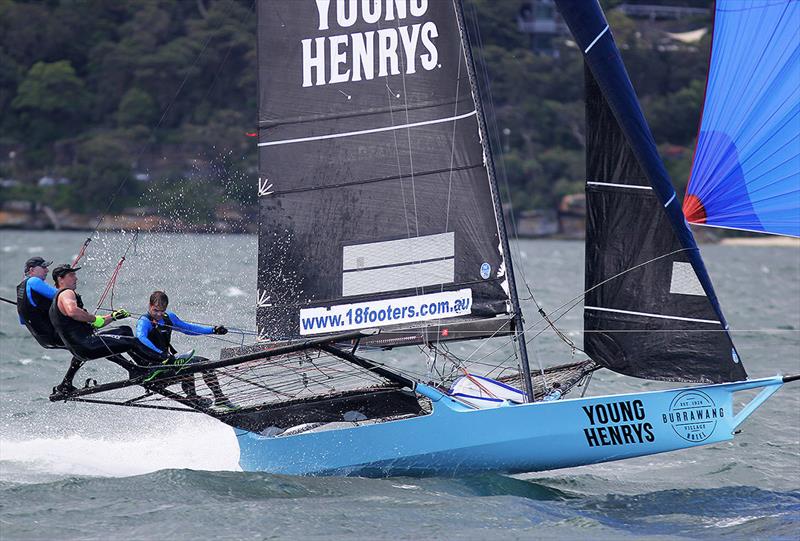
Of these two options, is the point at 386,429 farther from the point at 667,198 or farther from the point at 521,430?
the point at 667,198

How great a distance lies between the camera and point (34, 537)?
728cm

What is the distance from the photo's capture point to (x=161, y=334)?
8.84 meters

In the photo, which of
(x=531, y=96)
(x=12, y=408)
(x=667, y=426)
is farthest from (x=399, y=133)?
(x=531, y=96)

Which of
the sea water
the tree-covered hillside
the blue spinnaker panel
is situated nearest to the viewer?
the sea water

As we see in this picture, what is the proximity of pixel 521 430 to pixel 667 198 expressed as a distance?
73.2 inches

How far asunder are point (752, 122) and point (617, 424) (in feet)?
7.19

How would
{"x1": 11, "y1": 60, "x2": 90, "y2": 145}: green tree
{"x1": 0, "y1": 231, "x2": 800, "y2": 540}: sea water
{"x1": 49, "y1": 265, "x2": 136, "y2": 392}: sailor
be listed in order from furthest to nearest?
{"x1": 11, "y1": 60, "x2": 90, "y2": 145}: green tree, {"x1": 49, "y1": 265, "x2": 136, "y2": 392}: sailor, {"x1": 0, "y1": 231, "x2": 800, "y2": 540}: sea water

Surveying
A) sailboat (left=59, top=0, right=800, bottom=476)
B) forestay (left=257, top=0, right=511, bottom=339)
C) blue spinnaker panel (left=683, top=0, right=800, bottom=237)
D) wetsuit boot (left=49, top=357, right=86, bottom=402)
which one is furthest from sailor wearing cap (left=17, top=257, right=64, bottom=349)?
blue spinnaker panel (left=683, top=0, right=800, bottom=237)

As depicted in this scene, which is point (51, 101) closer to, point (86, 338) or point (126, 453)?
point (126, 453)

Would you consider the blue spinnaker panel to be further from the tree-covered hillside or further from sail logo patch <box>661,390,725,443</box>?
the tree-covered hillside

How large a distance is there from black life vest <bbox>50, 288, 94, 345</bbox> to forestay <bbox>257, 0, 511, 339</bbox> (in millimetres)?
1410

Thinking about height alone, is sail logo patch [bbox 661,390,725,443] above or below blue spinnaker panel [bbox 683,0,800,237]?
below

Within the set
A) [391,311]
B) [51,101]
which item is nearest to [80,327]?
[391,311]

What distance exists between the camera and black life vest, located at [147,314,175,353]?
877 centimetres
